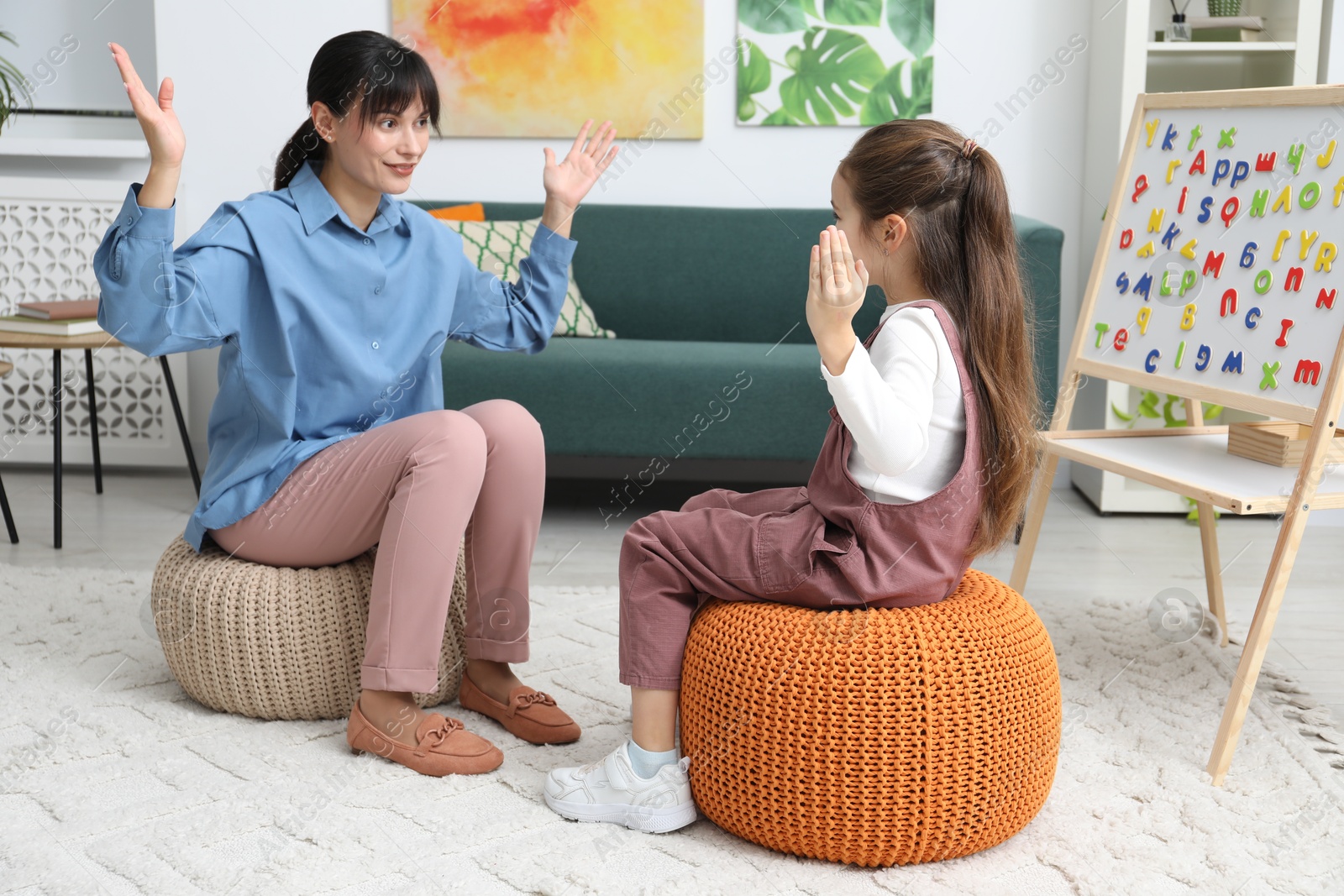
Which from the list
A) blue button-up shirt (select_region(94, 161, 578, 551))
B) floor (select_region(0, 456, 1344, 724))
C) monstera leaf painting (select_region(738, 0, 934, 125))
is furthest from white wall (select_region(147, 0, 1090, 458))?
blue button-up shirt (select_region(94, 161, 578, 551))

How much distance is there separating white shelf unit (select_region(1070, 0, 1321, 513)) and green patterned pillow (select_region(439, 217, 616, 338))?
4.50 ft

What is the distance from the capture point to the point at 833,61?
326cm

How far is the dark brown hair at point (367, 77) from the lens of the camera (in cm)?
156

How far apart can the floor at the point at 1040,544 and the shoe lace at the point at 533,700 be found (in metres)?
0.74

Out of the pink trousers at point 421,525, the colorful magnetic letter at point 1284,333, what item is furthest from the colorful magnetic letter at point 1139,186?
the pink trousers at point 421,525

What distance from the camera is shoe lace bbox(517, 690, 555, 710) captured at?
1699 mm

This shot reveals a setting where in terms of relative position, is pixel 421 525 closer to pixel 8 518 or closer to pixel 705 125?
pixel 8 518

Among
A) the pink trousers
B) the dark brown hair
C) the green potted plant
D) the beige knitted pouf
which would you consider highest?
the green potted plant

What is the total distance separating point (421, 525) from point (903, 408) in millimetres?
666

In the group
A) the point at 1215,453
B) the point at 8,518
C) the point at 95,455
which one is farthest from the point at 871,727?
the point at 95,455

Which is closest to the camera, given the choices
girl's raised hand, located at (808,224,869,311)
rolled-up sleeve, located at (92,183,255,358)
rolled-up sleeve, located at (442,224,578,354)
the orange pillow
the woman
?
girl's raised hand, located at (808,224,869,311)

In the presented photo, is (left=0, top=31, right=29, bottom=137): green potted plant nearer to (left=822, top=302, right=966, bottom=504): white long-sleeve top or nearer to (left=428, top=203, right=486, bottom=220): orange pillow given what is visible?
(left=428, top=203, right=486, bottom=220): orange pillow

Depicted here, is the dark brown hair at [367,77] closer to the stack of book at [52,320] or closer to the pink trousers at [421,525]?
the pink trousers at [421,525]

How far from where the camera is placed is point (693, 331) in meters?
3.28
